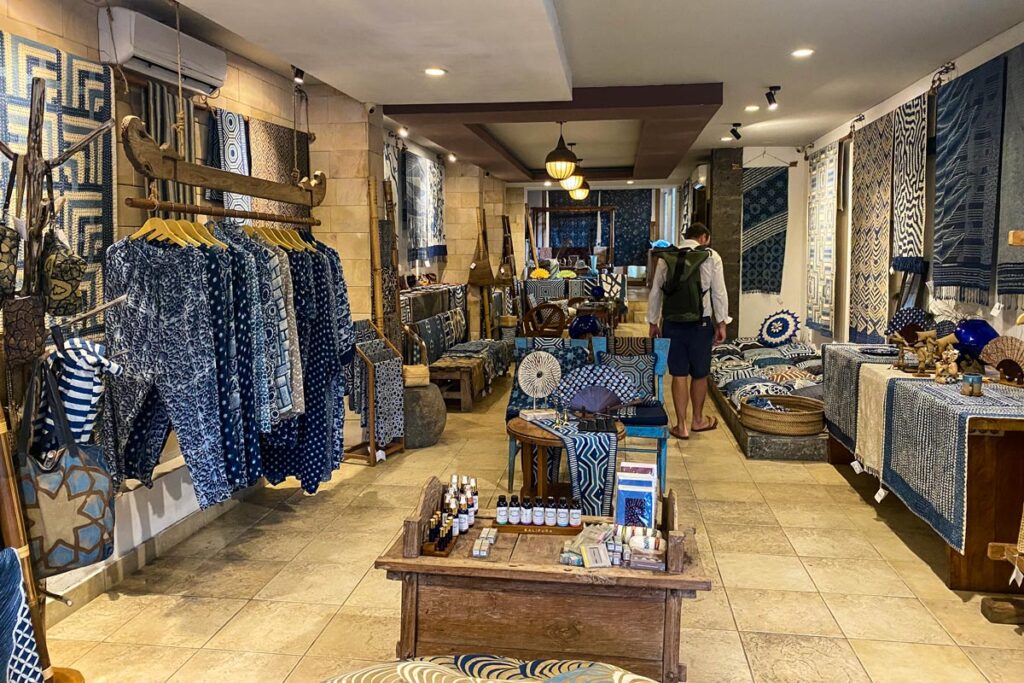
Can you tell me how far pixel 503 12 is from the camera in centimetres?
371

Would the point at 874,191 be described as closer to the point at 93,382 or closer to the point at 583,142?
the point at 583,142

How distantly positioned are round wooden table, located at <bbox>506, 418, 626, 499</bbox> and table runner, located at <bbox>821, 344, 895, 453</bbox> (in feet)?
5.15

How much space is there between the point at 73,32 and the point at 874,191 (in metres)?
6.31

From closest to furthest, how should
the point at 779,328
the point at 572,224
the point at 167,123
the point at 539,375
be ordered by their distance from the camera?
1. the point at 167,123
2. the point at 539,375
3. the point at 779,328
4. the point at 572,224

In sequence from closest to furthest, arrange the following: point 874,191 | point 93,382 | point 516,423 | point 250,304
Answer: point 93,382
point 250,304
point 516,423
point 874,191

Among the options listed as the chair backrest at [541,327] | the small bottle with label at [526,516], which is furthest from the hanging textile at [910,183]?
the small bottle with label at [526,516]

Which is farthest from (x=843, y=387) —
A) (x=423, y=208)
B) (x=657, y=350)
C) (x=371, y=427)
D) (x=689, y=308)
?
(x=423, y=208)

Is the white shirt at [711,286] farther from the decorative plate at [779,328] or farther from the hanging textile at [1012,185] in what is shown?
the decorative plate at [779,328]

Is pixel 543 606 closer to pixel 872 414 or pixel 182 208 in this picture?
pixel 182 208

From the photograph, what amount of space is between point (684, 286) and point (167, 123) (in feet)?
12.5

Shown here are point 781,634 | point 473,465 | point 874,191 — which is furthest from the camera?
point 874,191

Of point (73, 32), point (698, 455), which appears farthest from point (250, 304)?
point (698, 455)

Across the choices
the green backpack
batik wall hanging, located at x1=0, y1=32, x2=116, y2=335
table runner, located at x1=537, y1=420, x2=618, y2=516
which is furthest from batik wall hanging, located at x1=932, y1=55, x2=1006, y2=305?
batik wall hanging, located at x1=0, y1=32, x2=116, y2=335

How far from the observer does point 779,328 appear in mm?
9539
